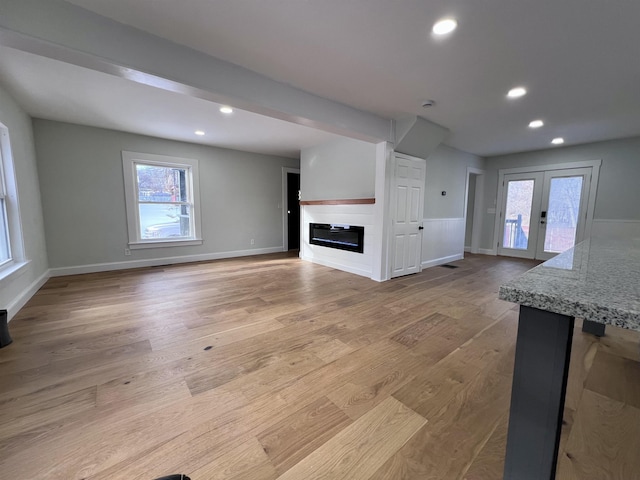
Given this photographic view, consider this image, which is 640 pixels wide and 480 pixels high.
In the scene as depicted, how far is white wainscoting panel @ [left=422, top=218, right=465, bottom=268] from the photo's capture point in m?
5.09

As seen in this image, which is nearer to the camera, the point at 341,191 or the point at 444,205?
the point at 341,191

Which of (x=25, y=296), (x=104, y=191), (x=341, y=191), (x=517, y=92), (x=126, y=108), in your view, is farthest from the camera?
(x=341, y=191)

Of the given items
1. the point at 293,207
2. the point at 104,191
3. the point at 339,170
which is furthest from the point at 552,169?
the point at 104,191

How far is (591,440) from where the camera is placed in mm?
1285

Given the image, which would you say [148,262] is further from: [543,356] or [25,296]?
[543,356]

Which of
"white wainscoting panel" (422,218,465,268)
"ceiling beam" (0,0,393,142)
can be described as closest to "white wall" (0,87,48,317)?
"ceiling beam" (0,0,393,142)

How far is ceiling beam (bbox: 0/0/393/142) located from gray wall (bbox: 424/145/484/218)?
9.67ft

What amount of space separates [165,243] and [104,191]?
128 cm

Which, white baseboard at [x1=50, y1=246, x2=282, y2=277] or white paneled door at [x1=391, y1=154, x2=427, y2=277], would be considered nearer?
white paneled door at [x1=391, y1=154, x2=427, y2=277]

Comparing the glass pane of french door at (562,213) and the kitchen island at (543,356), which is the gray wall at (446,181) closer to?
the glass pane of french door at (562,213)

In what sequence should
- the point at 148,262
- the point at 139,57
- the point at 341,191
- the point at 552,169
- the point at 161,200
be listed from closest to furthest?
the point at 139,57
the point at 341,191
the point at 148,262
the point at 161,200
the point at 552,169

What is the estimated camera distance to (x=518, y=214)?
6094mm

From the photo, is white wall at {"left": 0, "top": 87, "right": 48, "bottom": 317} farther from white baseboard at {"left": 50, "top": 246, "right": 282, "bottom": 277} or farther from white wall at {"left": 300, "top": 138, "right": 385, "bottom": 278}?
white wall at {"left": 300, "top": 138, "right": 385, "bottom": 278}

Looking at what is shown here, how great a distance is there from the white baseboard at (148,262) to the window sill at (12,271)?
3.97 feet
